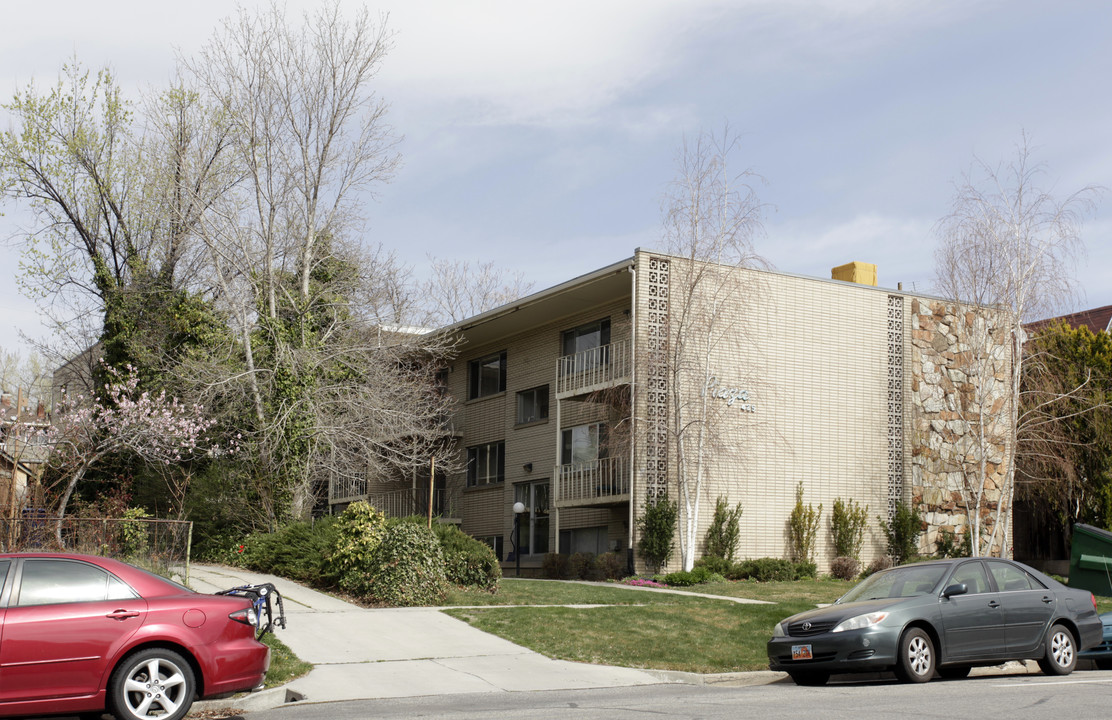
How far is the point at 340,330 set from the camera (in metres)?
27.5

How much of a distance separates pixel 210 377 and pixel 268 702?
15796 mm

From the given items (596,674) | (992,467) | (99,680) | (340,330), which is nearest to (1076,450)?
(992,467)

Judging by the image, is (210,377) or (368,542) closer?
(368,542)

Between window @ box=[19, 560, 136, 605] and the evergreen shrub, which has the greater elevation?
window @ box=[19, 560, 136, 605]

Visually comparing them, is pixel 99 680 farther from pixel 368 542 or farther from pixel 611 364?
pixel 611 364

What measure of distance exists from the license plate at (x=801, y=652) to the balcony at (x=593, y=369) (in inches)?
565

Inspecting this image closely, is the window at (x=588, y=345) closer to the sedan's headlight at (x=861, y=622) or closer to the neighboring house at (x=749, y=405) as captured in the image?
the neighboring house at (x=749, y=405)

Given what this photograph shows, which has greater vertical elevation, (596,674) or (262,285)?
(262,285)

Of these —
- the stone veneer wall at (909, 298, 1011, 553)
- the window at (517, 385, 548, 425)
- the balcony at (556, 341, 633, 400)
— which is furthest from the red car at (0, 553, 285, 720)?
the stone veneer wall at (909, 298, 1011, 553)

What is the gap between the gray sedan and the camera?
11.8 m

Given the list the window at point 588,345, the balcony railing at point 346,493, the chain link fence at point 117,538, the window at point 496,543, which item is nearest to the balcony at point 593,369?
the window at point 588,345

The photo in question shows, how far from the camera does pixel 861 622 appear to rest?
11.8m

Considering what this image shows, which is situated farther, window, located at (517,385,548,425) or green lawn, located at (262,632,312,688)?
window, located at (517,385,548,425)

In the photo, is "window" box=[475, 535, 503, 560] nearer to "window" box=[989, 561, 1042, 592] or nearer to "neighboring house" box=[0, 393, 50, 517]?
"neighboring house" box=[0, 393, 50, 517]
